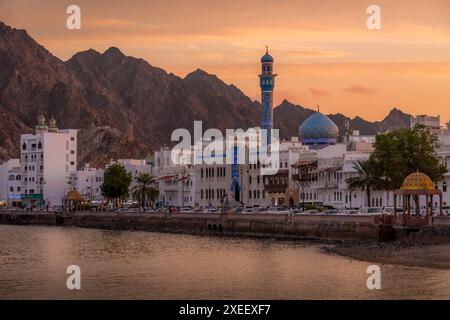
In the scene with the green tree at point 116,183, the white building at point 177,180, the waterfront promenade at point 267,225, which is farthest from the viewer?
the green tree at point 116,183

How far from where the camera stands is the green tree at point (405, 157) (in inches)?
3999

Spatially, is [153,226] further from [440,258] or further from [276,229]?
[440,258]

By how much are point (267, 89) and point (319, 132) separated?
24.3m

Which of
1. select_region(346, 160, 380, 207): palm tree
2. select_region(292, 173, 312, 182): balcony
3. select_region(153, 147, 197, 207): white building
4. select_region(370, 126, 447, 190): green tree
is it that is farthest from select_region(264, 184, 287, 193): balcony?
select_region(370, 126, 447, 190): green tree

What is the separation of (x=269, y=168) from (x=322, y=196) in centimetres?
1441

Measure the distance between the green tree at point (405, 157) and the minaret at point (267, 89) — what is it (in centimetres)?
7217

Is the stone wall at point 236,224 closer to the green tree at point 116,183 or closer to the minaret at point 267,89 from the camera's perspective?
the green tree at point 116,183

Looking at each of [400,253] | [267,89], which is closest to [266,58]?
[267,89]

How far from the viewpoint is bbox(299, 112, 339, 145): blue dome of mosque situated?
160875 mm

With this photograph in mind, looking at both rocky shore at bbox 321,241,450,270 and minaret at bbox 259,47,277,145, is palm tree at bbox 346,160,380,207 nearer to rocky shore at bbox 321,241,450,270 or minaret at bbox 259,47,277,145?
rocky shore at bbox 321,241,450,270

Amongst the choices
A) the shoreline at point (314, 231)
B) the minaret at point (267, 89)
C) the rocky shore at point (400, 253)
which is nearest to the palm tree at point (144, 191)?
the shoreline at point (314, 231)

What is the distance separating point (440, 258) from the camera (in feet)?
224

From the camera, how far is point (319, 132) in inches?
6334

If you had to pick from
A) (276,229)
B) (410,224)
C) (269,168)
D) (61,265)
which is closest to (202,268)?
(61,265)
